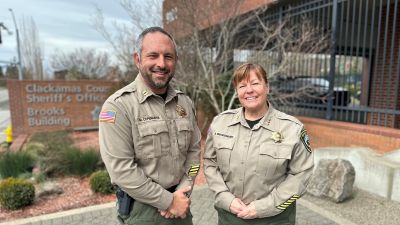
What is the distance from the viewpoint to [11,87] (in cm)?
1066

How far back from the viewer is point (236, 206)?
6.70 feet

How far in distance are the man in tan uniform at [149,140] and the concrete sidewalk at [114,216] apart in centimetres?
209

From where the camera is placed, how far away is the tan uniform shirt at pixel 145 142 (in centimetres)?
180

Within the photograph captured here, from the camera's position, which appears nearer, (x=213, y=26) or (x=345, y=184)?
(x=345, y=184)

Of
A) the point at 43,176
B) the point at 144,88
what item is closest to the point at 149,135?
the point at 144,88

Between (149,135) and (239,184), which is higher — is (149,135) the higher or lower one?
the higher one

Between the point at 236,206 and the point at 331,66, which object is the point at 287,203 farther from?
the point at 331,66

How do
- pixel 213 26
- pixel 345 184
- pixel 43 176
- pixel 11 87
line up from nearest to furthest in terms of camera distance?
pixel 345 184
pixel 43 176
pixel 213 26
pixel 11 87

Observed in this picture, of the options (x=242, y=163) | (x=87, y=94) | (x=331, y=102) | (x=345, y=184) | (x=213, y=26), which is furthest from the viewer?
(x=87, y=94)

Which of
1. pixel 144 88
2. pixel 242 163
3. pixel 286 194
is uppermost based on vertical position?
pixel 144 88

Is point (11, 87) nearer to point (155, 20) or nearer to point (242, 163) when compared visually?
point (155, 20)

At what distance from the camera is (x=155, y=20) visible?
7.54 meters

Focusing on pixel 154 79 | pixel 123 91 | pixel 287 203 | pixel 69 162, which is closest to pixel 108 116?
pixel 123 91

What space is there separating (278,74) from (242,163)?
571 centimetres
